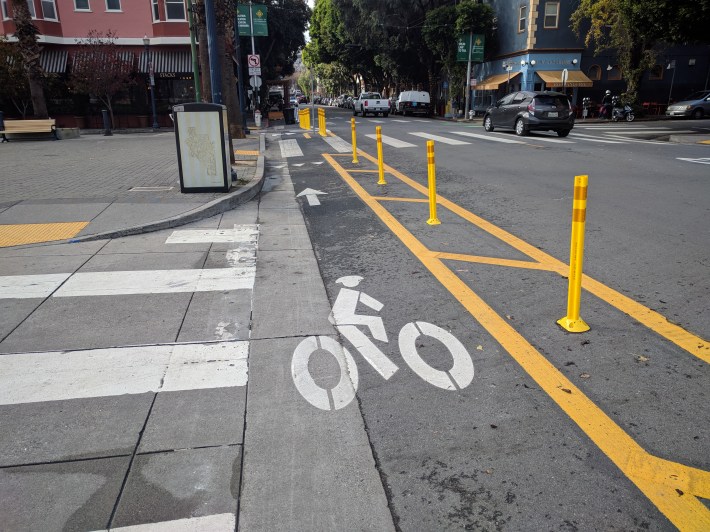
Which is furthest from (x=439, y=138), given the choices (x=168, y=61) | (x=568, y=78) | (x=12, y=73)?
(x=568, y=78)

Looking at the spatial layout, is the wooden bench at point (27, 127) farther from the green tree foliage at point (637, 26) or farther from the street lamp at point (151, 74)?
the green tree foliage at point (637, 26)

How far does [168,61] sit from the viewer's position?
3072cm

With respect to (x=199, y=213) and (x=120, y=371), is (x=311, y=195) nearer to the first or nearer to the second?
(x=199, y=213)

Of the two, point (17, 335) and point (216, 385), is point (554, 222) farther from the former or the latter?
point (17, 335)

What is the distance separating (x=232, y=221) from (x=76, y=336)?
411 centimetres

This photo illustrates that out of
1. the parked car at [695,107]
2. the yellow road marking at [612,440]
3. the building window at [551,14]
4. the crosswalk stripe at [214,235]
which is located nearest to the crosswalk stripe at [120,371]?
the yellow road marking at [612,440]

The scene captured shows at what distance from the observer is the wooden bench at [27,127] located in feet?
73.1

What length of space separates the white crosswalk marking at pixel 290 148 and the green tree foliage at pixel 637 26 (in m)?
13.9

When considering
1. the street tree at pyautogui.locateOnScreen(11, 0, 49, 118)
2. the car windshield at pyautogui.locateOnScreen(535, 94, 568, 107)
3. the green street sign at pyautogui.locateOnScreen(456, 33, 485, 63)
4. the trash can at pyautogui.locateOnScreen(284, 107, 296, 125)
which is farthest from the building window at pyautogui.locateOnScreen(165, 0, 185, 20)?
the car windshield at pyautogui.locateOnScreen(535, 94, 568, 107)

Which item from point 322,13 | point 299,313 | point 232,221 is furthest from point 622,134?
point 322,13

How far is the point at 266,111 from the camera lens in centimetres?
3697

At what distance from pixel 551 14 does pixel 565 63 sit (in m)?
3.21

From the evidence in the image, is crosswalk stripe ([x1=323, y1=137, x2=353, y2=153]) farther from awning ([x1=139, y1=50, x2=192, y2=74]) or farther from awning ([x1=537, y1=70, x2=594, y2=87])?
awning ([x1=537, y1=70, x2=594, y2=87])

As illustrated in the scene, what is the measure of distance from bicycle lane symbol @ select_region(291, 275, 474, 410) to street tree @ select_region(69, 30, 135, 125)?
2663cm
